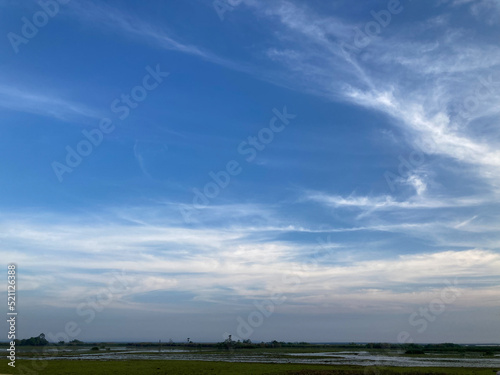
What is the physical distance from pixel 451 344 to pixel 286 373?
152m

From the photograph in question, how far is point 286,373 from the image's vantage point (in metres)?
45.1

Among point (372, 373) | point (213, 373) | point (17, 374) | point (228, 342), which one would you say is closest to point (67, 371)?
point (17, 374)

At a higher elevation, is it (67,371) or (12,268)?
(12,268)

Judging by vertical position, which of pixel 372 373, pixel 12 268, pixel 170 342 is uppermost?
pixel 12 268

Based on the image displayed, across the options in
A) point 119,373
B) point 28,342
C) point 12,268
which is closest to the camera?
point 12,268

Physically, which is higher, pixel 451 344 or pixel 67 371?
pixel 67 371

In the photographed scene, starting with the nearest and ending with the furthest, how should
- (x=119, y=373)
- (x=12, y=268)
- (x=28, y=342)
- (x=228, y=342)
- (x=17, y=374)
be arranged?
1. (x=12, y=268)
2. (x=17, y=374)
3. (x=119, y=373)
4. (x=228, y=342)
5. (x=28, y=342)

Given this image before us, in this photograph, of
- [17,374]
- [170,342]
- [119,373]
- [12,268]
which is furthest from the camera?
[170,342]

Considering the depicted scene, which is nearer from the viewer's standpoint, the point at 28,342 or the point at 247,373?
the point at 247,373

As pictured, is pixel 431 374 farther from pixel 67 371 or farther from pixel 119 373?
pixel 67 371

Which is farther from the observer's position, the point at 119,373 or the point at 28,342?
the point at 28,342

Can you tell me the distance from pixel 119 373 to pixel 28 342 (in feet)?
467

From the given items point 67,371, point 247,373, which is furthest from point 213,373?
point 67,371

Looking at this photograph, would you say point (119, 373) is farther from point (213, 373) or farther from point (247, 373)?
point (247, 373)
